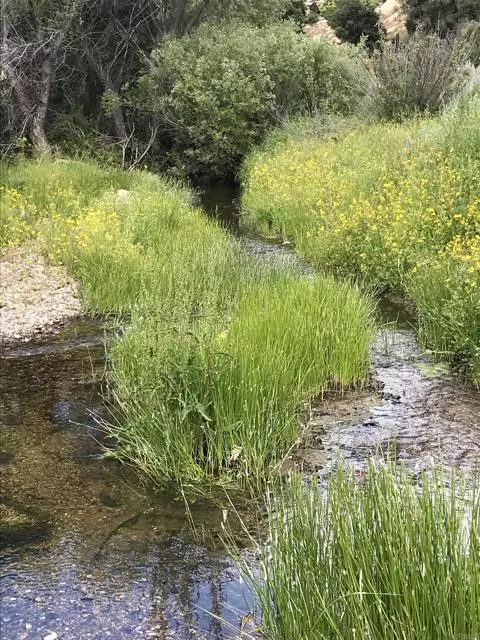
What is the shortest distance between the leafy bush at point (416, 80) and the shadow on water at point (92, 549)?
1225cm

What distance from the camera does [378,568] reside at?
2.65 m

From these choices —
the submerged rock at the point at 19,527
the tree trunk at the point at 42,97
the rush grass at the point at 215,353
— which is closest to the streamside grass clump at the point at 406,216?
the rush grass at the point at 215,353

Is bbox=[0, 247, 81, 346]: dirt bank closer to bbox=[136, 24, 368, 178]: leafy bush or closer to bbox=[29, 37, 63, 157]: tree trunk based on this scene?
bbox=[29, 37, 63, 157]: tree trunk

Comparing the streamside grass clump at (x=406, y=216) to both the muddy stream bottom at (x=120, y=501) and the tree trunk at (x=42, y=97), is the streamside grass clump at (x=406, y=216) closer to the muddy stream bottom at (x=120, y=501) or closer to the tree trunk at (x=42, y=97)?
the muddy stream bottom at (x=120, y=501)

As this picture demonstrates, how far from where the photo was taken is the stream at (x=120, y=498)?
132 inches

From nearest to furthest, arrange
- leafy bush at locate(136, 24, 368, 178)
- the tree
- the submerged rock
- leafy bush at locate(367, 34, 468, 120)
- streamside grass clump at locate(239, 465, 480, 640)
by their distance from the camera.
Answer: streamside grass clump at locate(239, 465, 480, 640)
the submerged rock
leafy bush at locate(367, 34, 468, 120)
the tree
leafy bush at locate(136, 24, 368, 178)

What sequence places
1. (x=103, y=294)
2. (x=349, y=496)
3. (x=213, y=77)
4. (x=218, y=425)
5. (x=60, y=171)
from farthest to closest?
(x=213, y=77)
(x=60, y=171)
(x=103, y=294)
(x=218, y=425)
(x=349, y=496)

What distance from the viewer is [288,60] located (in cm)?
1945

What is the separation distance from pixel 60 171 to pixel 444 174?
25.3 ft

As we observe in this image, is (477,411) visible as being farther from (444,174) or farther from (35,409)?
(444,174)

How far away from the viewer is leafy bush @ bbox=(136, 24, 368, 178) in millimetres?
18906

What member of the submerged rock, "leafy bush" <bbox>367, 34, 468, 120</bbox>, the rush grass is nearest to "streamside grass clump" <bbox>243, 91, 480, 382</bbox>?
the rush grass

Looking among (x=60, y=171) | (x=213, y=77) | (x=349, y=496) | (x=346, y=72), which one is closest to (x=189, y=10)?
(x=213, y=77)

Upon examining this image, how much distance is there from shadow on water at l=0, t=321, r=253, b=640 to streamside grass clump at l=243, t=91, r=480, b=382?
3097 mm
